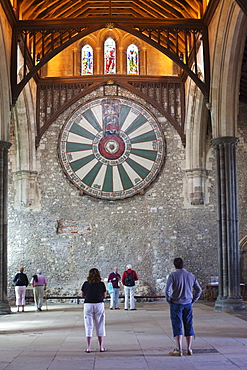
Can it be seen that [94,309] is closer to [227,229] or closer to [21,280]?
[227,229]

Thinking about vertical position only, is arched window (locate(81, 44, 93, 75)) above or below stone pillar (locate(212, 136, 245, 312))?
above

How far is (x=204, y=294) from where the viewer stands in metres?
16.0

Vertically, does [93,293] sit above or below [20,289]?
above

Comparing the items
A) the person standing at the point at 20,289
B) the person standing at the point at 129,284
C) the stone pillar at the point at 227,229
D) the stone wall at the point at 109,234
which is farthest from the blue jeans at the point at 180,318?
the stone wall at the point at 109,234

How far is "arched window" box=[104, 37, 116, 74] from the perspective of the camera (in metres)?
17.1

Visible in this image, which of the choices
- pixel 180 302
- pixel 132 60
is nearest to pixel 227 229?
pixel 180 302

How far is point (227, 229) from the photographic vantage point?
39.2 ft

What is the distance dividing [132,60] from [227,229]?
24.4 ft

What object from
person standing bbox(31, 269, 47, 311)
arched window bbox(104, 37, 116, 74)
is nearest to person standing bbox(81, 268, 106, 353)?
person standing bbox(31, 269, 47, 311)

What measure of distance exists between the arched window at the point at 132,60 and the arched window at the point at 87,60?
1.18 m

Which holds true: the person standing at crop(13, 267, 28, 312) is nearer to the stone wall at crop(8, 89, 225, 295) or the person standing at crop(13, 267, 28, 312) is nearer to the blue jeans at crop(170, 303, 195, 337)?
the stone wall at crop(8, 89, 225, 295)

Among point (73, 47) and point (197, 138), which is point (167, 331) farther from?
point (73, 47)

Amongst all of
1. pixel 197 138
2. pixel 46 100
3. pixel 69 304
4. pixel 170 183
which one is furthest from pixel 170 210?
pixel 46 100

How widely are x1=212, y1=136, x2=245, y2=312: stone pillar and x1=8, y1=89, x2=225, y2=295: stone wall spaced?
4.01m
